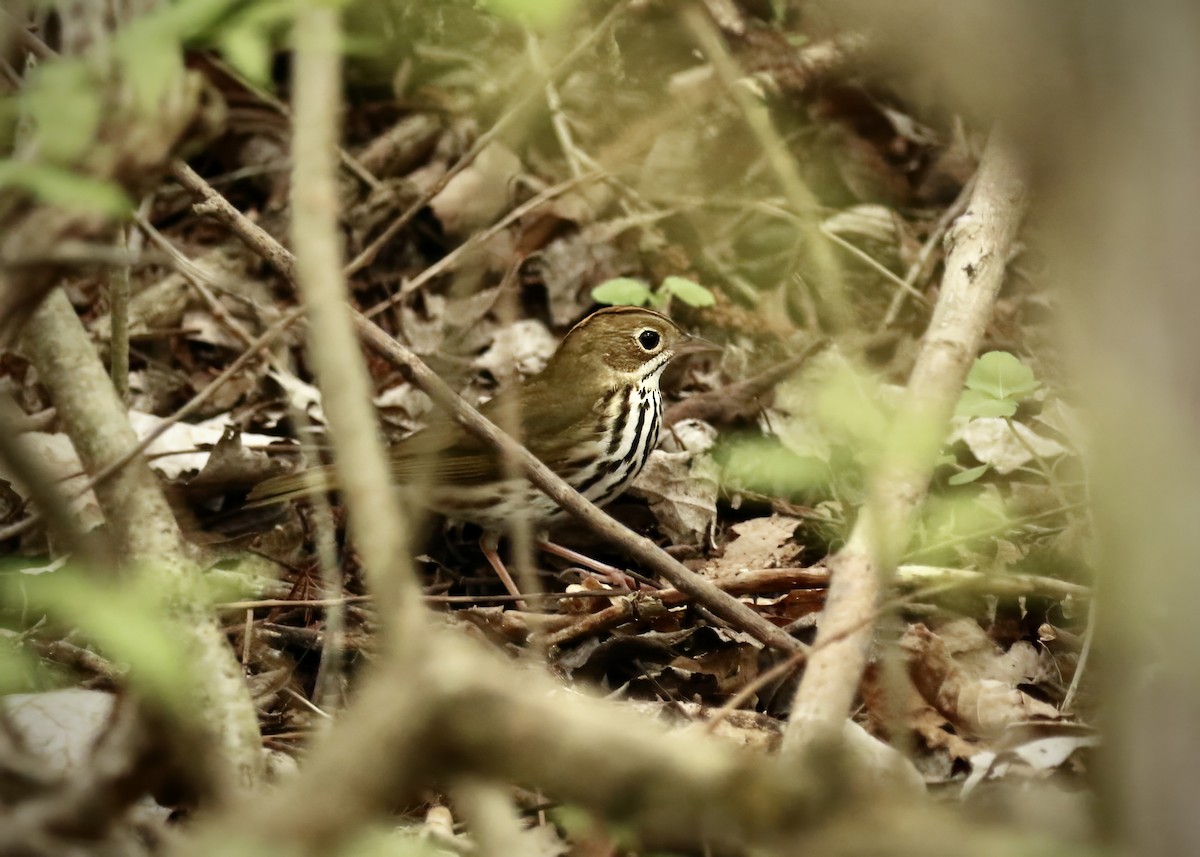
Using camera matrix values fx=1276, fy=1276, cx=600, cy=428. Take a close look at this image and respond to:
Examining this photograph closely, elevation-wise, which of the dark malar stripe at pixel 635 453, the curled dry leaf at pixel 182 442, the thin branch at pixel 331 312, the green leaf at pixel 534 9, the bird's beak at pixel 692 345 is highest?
the green leaf at pixel 534 9

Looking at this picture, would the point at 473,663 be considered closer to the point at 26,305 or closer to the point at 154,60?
the point at 154,60

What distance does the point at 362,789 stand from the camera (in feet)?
4.89

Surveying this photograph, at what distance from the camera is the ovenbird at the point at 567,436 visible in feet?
14.9

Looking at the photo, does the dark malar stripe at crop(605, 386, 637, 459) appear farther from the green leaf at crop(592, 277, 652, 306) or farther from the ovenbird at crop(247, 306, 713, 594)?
the green leaf at crop(592, 277, 652, 306)

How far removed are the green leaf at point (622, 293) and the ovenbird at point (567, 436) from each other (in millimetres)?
353

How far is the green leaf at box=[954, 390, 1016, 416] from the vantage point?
380 centimetres

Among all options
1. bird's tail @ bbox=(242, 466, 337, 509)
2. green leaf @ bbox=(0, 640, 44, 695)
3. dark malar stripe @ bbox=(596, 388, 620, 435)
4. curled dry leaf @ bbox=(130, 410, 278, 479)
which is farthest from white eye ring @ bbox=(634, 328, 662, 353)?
green leaf @ bbox=(0, 640, 44, 695)

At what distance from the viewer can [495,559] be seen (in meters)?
4.77

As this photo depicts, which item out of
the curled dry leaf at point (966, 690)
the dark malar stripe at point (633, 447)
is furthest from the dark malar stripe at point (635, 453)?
the curled dry leaf at point (966, 690)

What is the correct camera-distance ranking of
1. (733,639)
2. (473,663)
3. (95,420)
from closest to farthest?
(473,663), (95,420), (733,639)

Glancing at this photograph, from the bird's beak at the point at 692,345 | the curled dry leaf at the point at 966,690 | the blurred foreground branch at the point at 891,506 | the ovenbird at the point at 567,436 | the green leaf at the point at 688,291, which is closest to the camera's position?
the blurred foreground branch at the point at 891,506

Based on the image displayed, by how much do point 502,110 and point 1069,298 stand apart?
536 centimetres

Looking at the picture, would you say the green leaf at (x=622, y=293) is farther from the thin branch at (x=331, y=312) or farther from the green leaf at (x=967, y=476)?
the thin branch at (x=331, y=312)

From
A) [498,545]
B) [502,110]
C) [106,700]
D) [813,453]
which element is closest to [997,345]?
[813,453]
